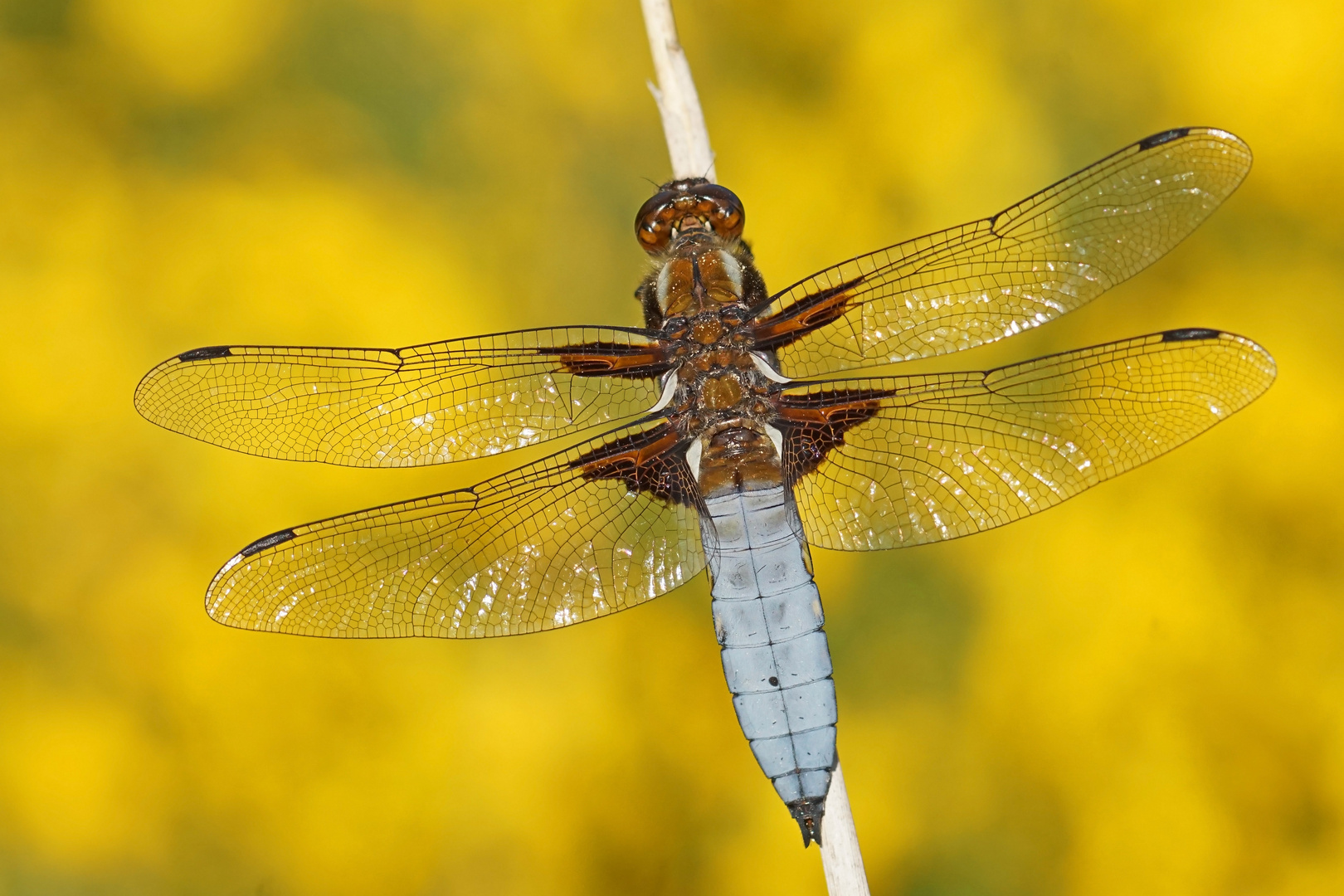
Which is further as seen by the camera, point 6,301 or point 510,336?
point 6,301

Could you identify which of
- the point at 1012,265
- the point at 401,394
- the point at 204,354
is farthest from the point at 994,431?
the point at 204,354

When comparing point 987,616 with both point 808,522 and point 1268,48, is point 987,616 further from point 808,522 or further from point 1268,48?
point 1268,48

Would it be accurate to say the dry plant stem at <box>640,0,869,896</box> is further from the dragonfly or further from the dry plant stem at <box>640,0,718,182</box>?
the dragonfly

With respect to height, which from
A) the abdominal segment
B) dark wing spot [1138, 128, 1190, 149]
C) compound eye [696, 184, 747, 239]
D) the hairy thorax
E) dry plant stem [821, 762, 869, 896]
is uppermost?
compound eye [696, 184, 747, 239]

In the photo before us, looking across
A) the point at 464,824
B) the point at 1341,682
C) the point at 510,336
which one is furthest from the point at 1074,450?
the point at 464,824

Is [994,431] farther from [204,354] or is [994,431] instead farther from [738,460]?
[204,354]

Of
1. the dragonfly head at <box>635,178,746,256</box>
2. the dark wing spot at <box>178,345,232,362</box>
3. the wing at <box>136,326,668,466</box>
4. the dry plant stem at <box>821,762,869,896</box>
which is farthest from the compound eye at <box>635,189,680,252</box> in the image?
the dry plant stem at <box>821,762,869,896</box>

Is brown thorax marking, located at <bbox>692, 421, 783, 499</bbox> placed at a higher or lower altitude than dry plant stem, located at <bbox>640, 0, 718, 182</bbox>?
lower

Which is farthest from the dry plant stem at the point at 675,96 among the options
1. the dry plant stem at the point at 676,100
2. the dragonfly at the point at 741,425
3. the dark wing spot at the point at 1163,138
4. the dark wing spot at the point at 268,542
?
the dark wing spot at the point at 268,542
